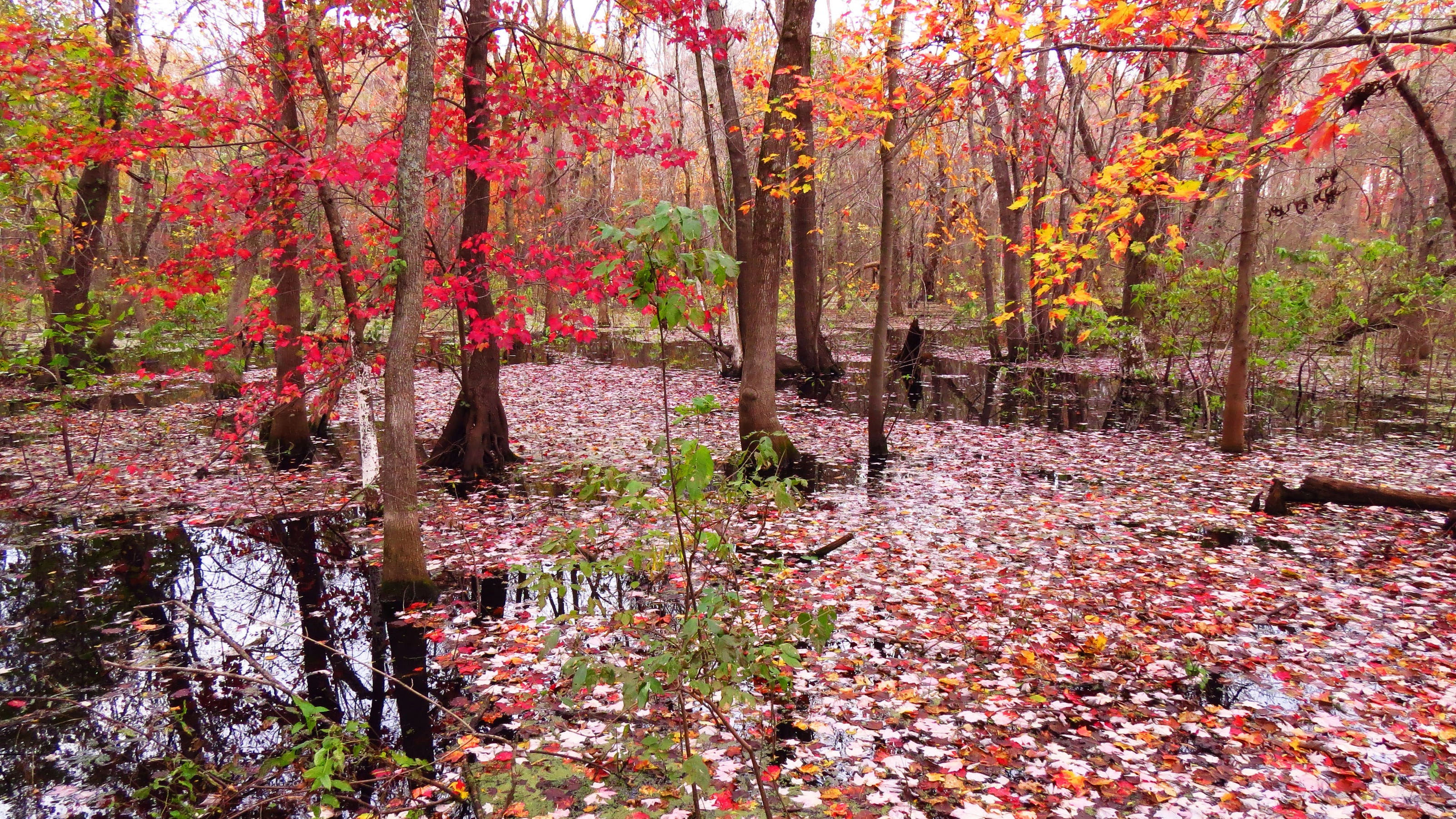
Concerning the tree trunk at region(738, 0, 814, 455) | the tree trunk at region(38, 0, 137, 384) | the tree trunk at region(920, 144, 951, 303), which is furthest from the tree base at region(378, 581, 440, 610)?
the tree trunk at region(920, 144, 951, 303)

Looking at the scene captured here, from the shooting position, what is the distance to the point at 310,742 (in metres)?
2.83

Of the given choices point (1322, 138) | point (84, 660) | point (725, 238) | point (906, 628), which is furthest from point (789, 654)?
point (725, 238)

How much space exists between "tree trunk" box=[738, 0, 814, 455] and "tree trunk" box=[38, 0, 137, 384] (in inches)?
281

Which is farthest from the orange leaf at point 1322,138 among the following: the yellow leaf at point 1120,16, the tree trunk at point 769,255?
the tree trunk at point 769,255

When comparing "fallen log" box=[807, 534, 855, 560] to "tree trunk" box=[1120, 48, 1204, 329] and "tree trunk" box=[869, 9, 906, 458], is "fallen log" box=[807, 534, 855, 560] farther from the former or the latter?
"tree trunk" box=[1120, 48, 1204, 329]

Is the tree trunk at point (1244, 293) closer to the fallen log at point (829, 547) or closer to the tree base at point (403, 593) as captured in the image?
the fallen log at point (829, 547)

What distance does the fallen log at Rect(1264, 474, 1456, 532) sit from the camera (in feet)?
24.0

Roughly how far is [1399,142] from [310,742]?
29.6m

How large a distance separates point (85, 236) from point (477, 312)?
1004 centimetres

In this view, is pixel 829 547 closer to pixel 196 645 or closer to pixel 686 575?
pixel 686 575

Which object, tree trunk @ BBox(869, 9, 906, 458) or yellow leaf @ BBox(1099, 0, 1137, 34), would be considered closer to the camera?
yellow leaf @ BBox(1099, 0, 1137, 34)

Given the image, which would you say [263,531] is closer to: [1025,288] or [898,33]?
[898,33]

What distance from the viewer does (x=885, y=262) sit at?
9.86 metres

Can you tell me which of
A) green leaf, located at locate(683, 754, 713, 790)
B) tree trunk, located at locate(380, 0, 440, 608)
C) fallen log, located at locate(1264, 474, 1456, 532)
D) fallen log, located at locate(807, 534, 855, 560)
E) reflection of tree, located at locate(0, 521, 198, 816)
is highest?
tree trunk, located at locate(380, 0, 440, 608)
